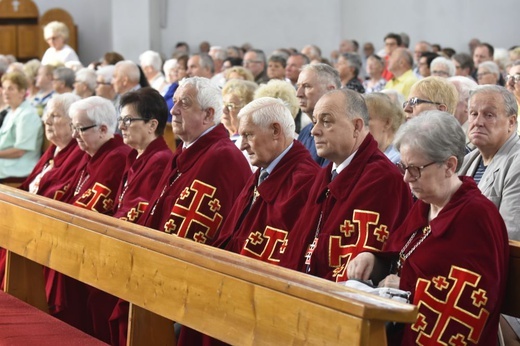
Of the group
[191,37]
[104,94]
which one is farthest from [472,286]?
[191,37]

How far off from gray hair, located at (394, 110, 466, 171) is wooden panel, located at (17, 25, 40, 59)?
46.6ft

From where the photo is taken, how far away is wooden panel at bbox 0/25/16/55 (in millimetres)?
16672

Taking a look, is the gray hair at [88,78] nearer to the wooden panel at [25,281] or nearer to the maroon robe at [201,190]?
the maroon robe at [201,190]

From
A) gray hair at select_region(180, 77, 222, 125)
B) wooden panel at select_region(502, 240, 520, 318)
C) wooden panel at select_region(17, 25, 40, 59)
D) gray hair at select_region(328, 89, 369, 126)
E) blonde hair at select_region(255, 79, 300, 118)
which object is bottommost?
wooden panel at select_region(17, 25, 40, 59)

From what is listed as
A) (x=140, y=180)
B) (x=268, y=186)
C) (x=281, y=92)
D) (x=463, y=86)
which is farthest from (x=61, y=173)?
(x=463, y=86)

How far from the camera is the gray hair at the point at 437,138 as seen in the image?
3479 millimetres

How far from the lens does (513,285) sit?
11.2 ft

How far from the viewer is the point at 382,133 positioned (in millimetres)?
5277

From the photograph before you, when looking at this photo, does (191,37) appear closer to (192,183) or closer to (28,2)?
(28,2)

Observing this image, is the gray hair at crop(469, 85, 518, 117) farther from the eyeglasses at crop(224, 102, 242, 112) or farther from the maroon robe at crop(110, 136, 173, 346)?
the eyeglasses at crop(224, 102, 242, 112)

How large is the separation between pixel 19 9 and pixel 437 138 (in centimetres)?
1447

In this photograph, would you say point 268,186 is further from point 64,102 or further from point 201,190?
point 64,102

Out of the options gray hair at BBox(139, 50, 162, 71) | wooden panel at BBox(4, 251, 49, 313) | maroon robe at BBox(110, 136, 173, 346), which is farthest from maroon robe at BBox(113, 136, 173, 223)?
gray hair at BBox(139, 50, 162, 71)

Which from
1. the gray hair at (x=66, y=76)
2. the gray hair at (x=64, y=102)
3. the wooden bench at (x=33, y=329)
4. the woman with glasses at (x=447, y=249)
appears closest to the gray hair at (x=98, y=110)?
the gray hair at (x=64, y=102)
